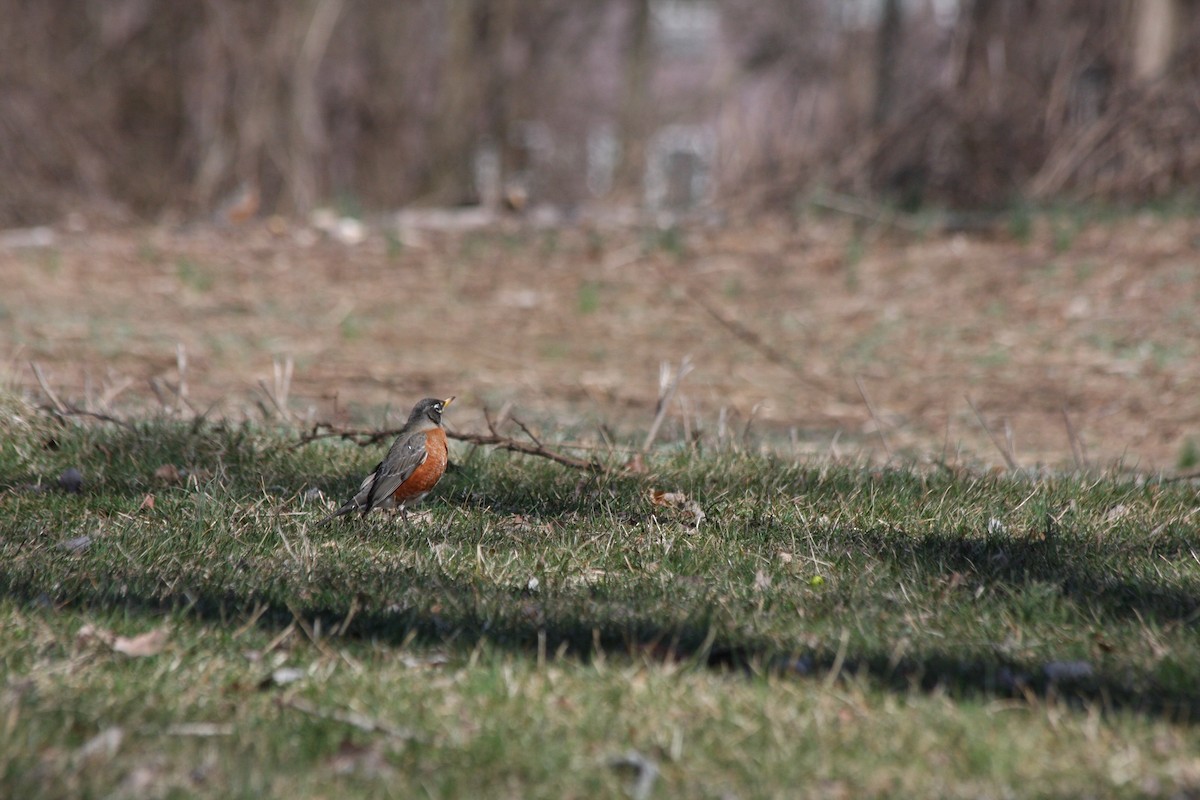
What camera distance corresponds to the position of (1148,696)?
279 cm

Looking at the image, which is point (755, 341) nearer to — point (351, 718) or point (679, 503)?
point (679, 503)

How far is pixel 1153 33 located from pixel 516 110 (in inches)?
357

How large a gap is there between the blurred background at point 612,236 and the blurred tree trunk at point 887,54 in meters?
0.07

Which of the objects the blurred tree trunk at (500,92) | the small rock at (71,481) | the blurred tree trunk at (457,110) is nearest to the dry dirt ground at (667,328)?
the small rock at (71,481)

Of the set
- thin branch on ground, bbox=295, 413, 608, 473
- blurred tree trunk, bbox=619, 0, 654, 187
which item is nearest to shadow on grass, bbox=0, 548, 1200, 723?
thin branch on ground, bbox=295, 413, 608, 473

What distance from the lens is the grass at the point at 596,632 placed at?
98.8 inches

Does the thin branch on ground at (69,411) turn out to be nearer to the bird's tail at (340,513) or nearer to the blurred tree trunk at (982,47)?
the bird's tail at (340,513)

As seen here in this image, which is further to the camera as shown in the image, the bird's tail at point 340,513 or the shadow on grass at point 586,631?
the bird's tail at point 340,513

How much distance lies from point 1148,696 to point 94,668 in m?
2.25

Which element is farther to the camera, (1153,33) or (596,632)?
(1153,33)

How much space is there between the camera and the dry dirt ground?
7117mm

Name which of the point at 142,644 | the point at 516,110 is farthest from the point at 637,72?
the point at 142,644

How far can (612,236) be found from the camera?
12.4 metres

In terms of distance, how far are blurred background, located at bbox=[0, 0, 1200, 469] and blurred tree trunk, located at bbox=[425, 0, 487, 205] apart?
4 centimetres
